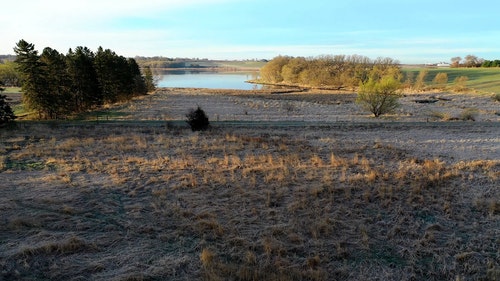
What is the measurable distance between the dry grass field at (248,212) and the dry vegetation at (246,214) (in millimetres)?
Result: 50

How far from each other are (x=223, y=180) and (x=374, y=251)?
7.78m

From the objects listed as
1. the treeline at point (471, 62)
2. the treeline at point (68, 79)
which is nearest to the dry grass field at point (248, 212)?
the treeline at point (68, 79)

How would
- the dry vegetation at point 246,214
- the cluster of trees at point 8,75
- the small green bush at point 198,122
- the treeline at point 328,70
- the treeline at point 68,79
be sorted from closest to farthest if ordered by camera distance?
the dry vegetation at point 246,214 < the small green bush at point 198,122 < the treeline at point 68,79 < the cluster of trees at point 8,75 < the treeline at point 328,70

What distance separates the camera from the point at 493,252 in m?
9.88

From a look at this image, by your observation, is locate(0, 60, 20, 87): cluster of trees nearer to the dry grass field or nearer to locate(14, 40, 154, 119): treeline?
locate(14, 40, 154, 119): treeline

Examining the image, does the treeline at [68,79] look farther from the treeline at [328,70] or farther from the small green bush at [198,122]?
the treeline at [328,70]

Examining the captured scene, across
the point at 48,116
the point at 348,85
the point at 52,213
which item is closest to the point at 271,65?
the point at 348,85

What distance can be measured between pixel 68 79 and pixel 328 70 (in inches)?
4535

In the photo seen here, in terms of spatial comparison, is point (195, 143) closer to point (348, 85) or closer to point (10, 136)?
point (10, 136)

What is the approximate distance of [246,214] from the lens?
1231cm

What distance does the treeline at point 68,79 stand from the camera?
121ft

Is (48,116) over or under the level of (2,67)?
under

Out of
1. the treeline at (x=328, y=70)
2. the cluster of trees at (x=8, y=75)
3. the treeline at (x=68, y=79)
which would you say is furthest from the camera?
the treeline at (x=328, y=70)

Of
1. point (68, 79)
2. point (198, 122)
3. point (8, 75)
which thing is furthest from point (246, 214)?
point (8, 75)
